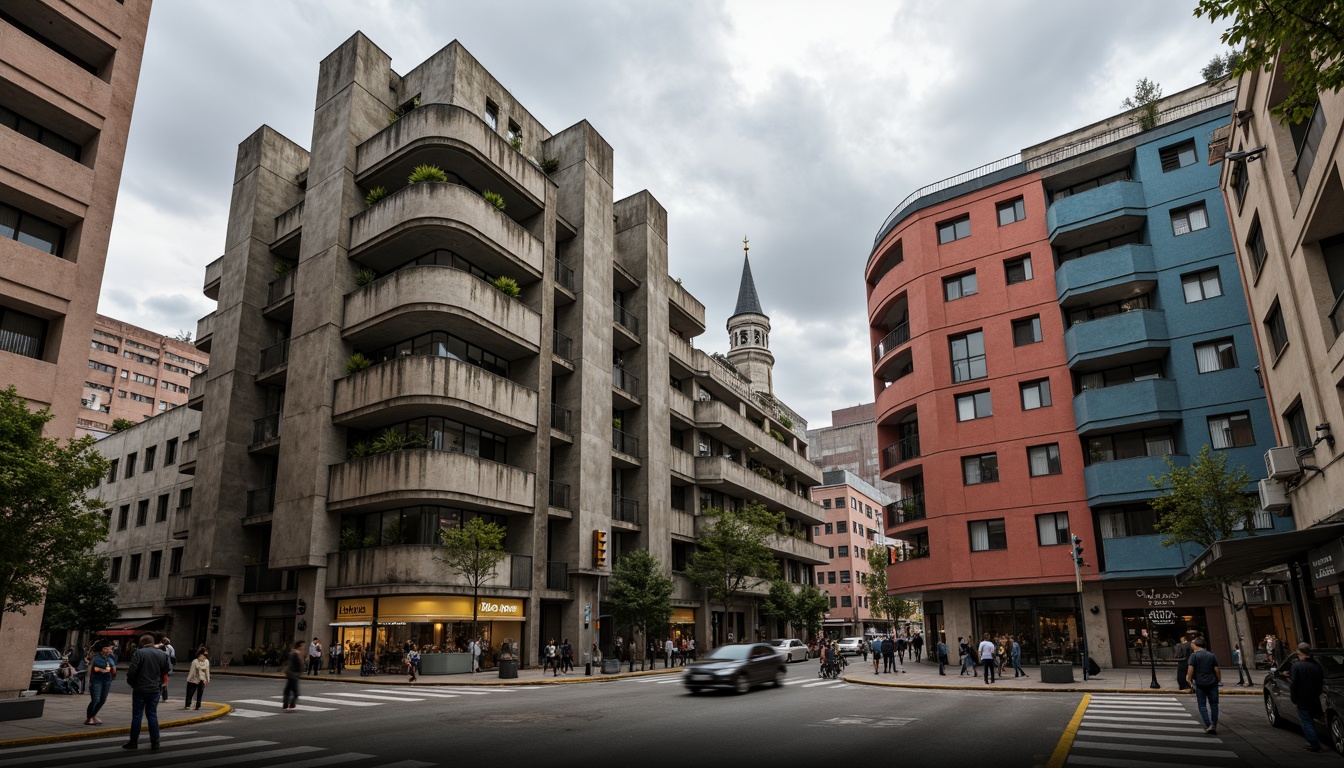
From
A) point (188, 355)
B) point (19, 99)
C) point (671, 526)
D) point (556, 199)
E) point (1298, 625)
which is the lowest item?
point (1298, 625)

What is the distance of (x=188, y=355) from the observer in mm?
111188

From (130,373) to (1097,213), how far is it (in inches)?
4366

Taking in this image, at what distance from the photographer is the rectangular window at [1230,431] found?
31.8 m

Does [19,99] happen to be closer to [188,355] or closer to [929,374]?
[929,374]

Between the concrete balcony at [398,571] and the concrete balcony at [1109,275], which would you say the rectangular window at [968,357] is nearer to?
the concrete balcony at [1109,275]

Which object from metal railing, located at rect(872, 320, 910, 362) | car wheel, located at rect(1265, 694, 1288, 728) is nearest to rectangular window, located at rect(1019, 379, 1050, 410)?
metal railing, located at rect(872, 320, 910, 362)

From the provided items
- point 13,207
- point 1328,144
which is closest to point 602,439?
point 13,207

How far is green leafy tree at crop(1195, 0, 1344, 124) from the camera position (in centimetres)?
937

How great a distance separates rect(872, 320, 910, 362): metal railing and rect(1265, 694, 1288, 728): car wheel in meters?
28.6

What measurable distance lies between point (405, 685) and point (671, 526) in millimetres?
21185

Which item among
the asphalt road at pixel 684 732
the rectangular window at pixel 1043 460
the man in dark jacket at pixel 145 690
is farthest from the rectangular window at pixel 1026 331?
the man in dark jacket at pixel 145 690

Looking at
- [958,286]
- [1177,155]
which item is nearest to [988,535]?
[958,286]

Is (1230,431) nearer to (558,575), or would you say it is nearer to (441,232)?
(558,575)

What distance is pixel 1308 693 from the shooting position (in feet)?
41.1
